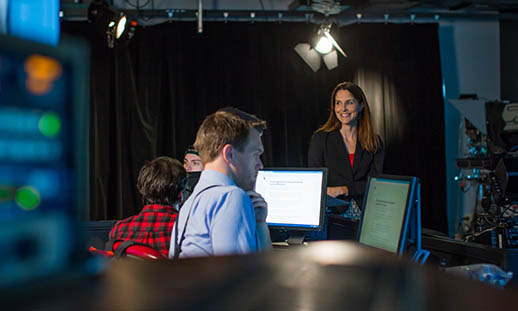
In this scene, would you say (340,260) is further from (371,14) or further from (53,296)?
(371,14)

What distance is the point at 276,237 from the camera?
259cm

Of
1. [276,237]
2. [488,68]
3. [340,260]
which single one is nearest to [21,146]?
[340,260]

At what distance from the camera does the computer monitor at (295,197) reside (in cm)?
238

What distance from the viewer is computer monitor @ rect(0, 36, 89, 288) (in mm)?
146

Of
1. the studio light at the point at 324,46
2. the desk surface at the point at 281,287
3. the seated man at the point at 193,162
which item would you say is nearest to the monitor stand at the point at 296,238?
the seated man at the point at 193,162

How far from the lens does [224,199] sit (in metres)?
1.26

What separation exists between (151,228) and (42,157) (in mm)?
2109

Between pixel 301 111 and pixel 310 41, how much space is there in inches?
30.1

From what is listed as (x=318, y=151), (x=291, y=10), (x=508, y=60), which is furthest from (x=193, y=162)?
(x=508, y=60)

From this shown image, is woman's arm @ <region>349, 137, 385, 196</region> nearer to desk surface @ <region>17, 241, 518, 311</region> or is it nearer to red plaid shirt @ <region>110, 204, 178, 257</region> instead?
red plaid shirt @ <region>110, 204, 178, 257</region>

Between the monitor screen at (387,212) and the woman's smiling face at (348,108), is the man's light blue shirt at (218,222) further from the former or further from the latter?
the woman's smiling face at (348,108)

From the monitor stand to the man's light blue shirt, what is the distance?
3.32ft

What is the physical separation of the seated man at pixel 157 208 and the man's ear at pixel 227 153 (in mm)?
742

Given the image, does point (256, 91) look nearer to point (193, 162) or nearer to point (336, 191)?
point (193, 162)
